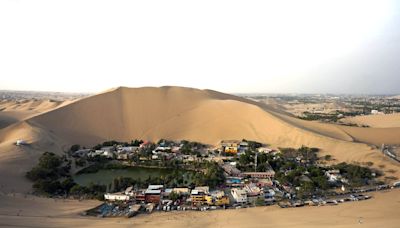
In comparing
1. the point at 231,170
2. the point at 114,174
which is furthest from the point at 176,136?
the point at 231,170

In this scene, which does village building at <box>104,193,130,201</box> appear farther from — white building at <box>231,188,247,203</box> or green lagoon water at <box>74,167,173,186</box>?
white building at <box>231,188,247,203</box>

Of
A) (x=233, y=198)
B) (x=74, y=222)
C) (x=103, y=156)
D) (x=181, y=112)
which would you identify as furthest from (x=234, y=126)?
(x=74, y=222)

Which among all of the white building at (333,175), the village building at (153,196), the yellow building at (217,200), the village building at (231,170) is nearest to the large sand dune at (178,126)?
the white building at (333,175)

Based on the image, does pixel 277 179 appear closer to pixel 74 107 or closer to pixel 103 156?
pixel 103 156

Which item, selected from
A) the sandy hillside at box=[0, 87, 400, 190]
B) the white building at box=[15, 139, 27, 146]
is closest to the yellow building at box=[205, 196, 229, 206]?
the sandy hillside at box=[0, 87, 400, 190]

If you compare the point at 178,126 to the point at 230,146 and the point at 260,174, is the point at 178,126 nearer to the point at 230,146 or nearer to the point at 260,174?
the point at 230,146
